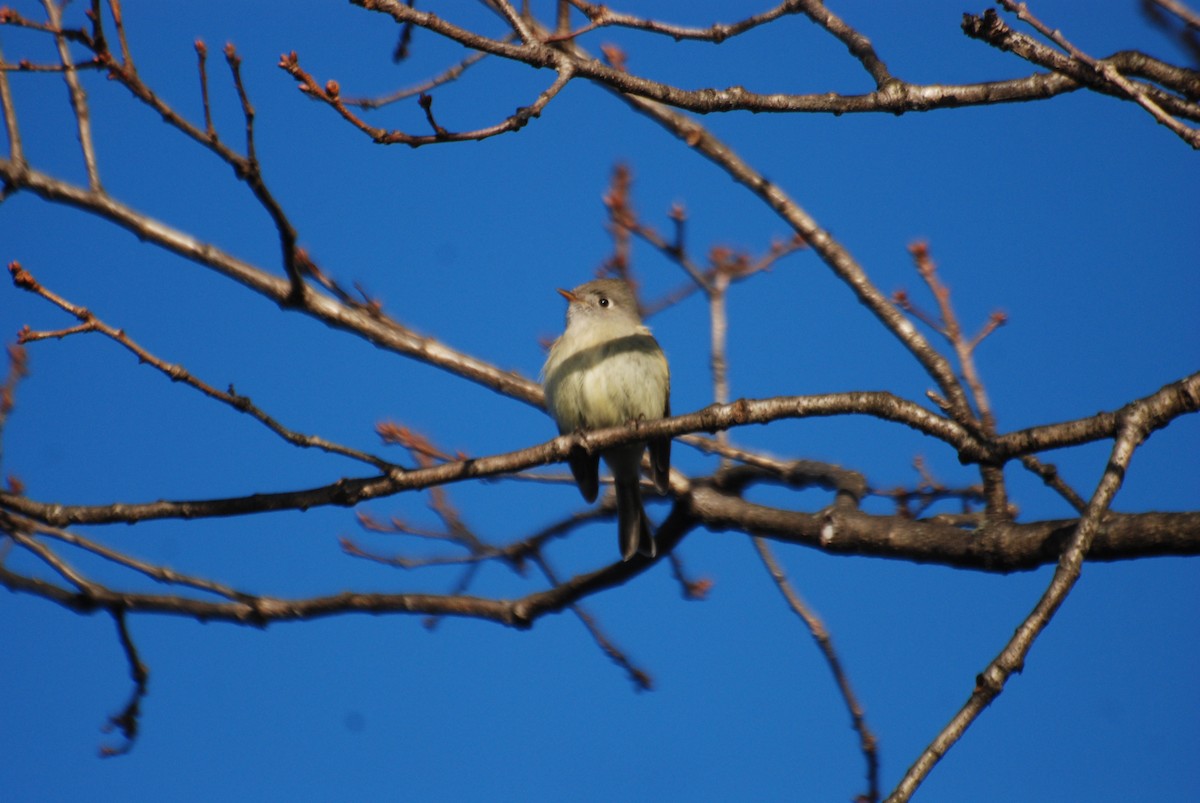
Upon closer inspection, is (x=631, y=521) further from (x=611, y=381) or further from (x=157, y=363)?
(x=157, y=363)

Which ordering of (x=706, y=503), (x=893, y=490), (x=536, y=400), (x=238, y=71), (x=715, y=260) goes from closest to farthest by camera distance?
(x=238, y=71) < (x=706, y=503) < (x=893, y=490) < (x=715, y=260) < (x=536, y=400)

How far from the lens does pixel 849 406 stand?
349cm

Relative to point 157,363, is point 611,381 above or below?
above

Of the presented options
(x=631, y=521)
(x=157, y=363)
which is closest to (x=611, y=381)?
(x=631, y=521)

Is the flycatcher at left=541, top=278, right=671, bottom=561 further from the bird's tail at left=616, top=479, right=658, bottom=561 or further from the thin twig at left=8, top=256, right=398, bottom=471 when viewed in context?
the thin twig at left=8, top=256, right=398, bottom=471

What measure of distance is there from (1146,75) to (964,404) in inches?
44.1

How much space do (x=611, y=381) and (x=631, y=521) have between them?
91 centimetres

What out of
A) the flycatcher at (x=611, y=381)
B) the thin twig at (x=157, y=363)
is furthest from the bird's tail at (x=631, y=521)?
the thin twig at (x=157, y=363)

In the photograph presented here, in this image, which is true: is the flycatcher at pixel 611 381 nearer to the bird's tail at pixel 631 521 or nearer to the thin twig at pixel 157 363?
the bird's tail at pixel 631 521

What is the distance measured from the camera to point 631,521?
18.7ft

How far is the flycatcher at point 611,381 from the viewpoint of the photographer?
19.5 feet

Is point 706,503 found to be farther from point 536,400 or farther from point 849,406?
point 536,400

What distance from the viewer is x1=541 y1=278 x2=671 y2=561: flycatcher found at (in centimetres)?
596

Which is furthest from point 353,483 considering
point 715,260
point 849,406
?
point 715,260
